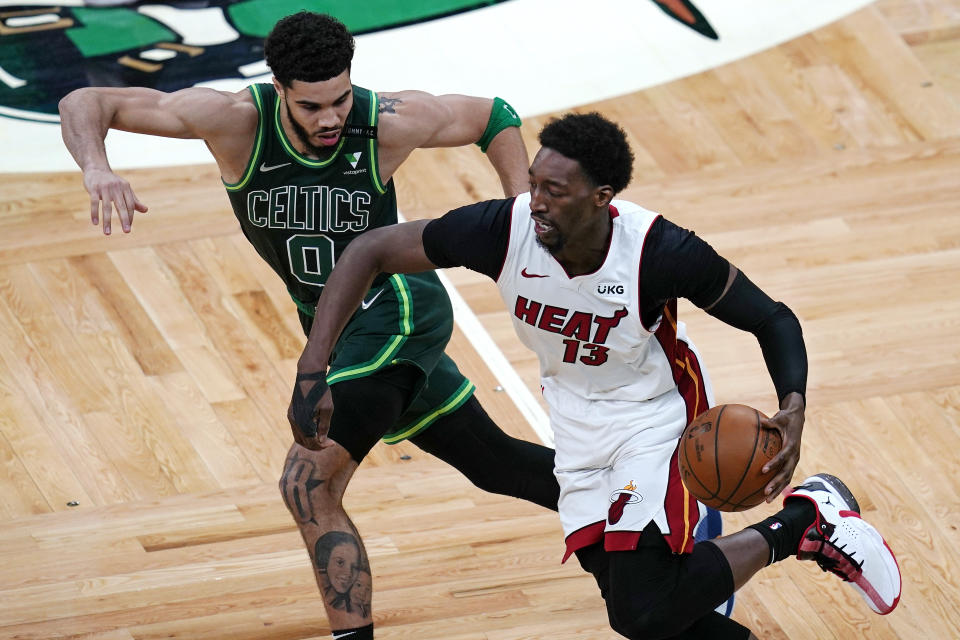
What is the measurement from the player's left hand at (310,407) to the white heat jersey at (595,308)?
0.52m

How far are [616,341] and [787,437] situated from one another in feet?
1.66

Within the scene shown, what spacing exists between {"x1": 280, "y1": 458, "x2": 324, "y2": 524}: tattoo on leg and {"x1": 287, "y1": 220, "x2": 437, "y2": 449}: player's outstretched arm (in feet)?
0.88

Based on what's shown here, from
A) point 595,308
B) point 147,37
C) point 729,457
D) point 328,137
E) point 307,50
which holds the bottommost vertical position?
point 147,37

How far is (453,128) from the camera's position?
447 cm

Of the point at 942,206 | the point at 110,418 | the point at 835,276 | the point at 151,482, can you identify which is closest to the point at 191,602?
the point at 151,482

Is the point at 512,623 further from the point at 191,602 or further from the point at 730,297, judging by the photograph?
the point at 730,297

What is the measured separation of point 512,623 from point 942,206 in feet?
12.1

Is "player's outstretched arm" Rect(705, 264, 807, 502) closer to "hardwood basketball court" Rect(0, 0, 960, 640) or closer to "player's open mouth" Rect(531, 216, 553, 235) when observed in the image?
"player's open mouth" Rect(531, 216, 553, 235)

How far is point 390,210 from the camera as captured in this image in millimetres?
4477

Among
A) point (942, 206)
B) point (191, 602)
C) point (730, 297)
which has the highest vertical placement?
point (730, 297)

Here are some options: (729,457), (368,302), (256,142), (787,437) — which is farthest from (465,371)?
(787,437)

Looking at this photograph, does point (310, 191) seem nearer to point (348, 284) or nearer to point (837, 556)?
point (348, 284)

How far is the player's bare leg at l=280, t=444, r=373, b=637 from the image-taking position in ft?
13.0

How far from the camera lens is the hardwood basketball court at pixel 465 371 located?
4582 millimetres
